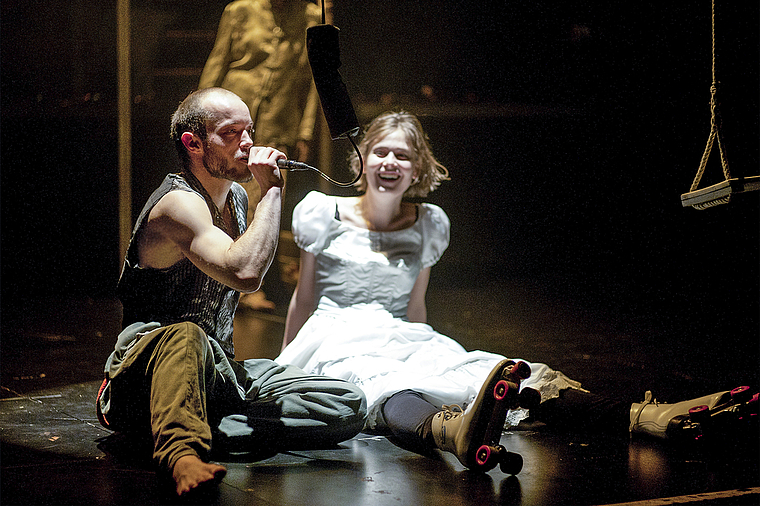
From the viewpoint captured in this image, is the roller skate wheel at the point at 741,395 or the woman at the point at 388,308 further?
the woman at the point at 388,308

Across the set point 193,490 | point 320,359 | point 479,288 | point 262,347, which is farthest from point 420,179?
point 479,288

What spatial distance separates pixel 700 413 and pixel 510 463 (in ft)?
2.01

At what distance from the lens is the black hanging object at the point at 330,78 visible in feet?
6.71

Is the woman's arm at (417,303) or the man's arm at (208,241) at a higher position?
the man's arm at (208,241)

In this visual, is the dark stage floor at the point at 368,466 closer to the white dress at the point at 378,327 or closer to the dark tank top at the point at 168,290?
the white dress at the point at 378,327

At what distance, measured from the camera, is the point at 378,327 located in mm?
2629

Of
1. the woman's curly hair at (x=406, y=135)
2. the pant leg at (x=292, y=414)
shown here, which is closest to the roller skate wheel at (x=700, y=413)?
the pant leg at (x=292, y=414)

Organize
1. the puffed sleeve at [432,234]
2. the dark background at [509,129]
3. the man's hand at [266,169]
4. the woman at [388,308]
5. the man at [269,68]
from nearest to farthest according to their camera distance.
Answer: the man's hand at [266,169] < the woman at [388,308] < the puffed sleeve at [432,234] < the man at [269,68] < the dark background at [509,129]

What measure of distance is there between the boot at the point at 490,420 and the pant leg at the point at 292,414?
361 mm

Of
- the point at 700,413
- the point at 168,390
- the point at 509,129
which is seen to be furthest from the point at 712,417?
the point at 509,129

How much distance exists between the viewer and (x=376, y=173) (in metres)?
2.80

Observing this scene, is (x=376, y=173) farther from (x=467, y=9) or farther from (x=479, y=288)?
(x=467, y=9)

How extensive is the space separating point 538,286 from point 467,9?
221cm

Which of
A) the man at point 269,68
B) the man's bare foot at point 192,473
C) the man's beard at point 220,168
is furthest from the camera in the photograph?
the man at point 269,68
